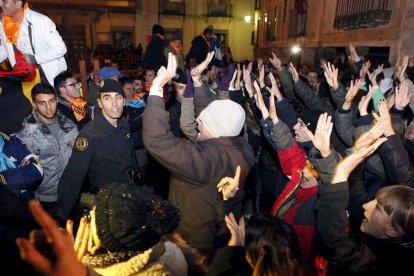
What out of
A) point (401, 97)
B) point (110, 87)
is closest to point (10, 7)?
point (110, 87)

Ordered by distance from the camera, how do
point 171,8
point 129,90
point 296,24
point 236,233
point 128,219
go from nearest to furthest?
point 128,219
point 236,233
point 129,90
point 296,24
point 171,8

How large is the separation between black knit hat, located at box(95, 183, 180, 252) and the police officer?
1651 mm

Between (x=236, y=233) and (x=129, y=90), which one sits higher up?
(x=129, y=90)

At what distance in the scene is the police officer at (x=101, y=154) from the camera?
301 cm

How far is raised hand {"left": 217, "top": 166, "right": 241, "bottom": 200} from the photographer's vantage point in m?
2.30

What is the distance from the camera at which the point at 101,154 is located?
10.5ft

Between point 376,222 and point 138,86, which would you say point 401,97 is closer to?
point 376,222

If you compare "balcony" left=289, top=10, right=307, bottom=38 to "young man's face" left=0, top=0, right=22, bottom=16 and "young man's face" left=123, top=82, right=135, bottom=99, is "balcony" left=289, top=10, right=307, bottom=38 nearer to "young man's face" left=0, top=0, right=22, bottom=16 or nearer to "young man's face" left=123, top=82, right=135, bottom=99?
"young man's face" left=123, top=82, right=135, bottom=99

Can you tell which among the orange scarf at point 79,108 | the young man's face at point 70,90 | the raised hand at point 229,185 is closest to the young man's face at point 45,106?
the orange scarf at point 79,108

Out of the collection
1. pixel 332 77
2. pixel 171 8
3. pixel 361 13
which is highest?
pixel 171 8

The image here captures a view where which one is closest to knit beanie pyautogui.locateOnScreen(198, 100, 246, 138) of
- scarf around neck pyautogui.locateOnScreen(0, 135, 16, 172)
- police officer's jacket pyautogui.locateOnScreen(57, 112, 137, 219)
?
police officer's jacket pyautogui.locateOnScreen(57, 112, 137, 219)

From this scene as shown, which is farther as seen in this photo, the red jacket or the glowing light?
the glowing light

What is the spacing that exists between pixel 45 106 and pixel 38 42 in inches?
35.0

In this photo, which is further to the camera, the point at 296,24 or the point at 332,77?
the point at 296,24
